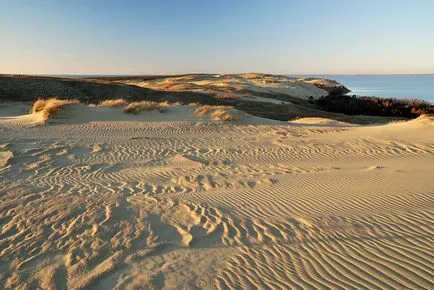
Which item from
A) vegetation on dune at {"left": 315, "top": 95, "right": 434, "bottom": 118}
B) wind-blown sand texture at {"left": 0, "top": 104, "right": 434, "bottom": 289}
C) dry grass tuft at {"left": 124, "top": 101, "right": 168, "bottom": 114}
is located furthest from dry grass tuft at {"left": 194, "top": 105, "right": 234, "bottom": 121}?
vegetation on dune at {"left": 315, "top": 95, "right": 434, "bottom": 118}

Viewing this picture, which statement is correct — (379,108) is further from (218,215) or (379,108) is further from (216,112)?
(218,215)

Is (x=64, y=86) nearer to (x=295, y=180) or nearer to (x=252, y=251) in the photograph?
(x=295, y=180)

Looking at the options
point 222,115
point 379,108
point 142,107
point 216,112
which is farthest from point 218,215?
point 379,108

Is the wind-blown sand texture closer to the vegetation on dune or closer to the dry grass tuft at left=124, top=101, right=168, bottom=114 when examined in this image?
the dry grass tuft at left=124, top=101, right=168, bottom=114

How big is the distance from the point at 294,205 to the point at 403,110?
804 inches

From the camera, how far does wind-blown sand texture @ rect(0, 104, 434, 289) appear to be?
12.2 feet

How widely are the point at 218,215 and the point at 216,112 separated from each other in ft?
35.0

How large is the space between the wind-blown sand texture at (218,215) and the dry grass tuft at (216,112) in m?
4.62

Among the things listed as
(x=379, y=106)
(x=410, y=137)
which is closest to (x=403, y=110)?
(x=379, y=106)

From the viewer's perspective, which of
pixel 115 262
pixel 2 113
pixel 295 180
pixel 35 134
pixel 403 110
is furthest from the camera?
pixel 403 110

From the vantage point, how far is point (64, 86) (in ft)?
83.8

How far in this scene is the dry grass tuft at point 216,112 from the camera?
50.0 feet

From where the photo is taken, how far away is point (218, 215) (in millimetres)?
5277

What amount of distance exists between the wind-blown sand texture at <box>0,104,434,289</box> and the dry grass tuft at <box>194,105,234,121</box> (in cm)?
462
